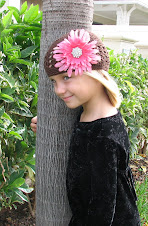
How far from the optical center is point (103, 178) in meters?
1.46

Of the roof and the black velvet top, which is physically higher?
the roof

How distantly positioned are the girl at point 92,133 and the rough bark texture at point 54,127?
81mm

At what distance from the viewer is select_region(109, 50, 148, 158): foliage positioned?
11.2 feet

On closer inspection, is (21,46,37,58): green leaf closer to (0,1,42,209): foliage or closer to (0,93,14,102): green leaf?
(0,1,42,209): foliage

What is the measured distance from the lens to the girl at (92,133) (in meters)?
1.42

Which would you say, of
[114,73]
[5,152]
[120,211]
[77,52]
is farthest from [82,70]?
[114,73]

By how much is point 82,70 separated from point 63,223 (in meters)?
0.92

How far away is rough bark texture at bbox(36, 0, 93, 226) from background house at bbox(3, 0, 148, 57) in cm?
187

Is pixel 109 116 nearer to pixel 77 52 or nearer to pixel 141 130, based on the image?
pixel 77 52

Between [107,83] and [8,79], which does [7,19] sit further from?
[107,83]

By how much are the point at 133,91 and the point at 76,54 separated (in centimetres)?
223

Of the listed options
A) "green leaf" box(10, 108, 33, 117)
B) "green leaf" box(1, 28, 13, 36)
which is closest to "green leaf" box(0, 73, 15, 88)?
"green leaf" box(10, 108, 33, 117)

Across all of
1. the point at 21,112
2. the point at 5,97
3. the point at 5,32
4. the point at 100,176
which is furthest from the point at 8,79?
the point at 100,176

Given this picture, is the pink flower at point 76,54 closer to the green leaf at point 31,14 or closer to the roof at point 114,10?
the green leaf at point 31,14
